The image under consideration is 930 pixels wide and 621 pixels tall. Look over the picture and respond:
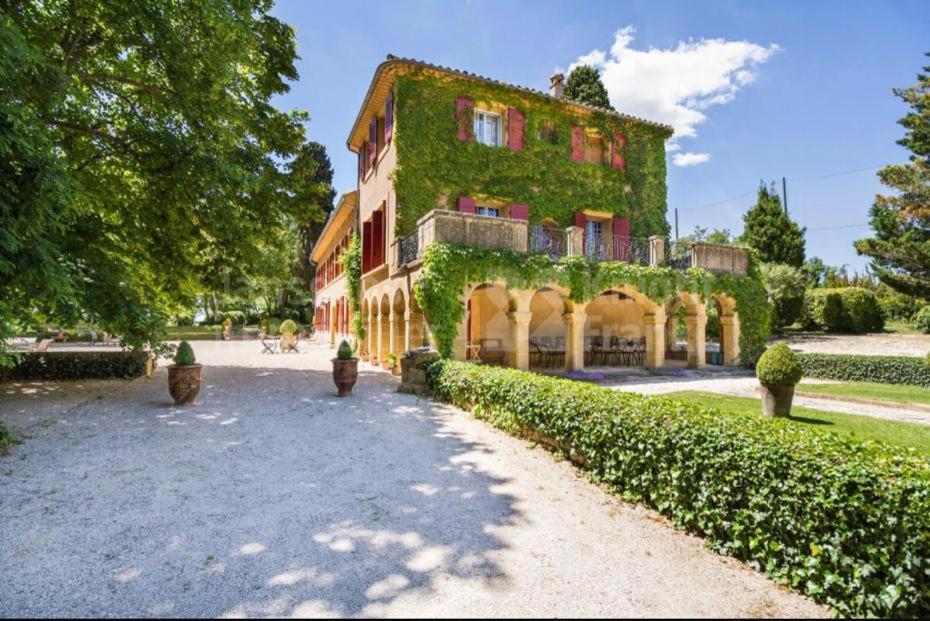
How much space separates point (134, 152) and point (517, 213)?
440 inches

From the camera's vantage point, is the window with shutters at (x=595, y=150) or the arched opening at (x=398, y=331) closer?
the arched opening at (x=398, y=331)

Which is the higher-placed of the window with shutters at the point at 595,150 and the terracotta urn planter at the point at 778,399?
the window with shutters at the point at 595,150

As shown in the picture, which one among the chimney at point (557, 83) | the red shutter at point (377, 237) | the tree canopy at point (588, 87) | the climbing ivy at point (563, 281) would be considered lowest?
the climbing ivy at point (563, 281)

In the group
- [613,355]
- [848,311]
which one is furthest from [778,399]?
[848,311]

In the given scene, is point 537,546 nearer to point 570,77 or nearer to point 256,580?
point 256,580

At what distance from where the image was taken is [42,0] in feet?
30.7

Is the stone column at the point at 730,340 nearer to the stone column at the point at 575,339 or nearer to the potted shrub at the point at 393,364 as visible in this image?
the stone column at the point at 575,339

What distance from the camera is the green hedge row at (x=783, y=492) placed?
273 centimetres

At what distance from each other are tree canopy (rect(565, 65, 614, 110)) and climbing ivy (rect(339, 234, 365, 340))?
48.2 ft

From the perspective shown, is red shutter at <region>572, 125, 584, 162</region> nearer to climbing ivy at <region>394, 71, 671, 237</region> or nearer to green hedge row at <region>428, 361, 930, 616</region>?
climbing ivy at <region>394, 71, 671, 237</region>

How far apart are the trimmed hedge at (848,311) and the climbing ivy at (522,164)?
46.0ft

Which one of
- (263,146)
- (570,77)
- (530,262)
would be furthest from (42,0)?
(570,77)

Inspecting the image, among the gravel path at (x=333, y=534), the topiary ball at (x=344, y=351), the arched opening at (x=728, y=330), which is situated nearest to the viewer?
the gravel path at (x=333, y=534)

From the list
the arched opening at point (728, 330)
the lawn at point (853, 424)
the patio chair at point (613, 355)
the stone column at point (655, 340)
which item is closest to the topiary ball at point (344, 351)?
the lawn at point (853, 424)
